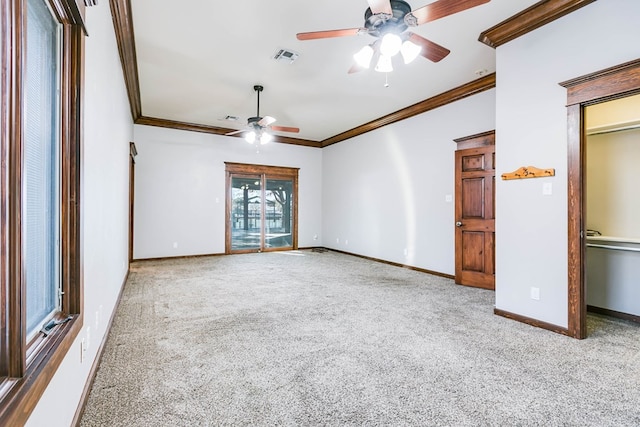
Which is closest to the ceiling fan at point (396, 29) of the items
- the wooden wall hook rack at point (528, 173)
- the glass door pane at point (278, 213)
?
the wooden wall hook rack at point (528, 173)

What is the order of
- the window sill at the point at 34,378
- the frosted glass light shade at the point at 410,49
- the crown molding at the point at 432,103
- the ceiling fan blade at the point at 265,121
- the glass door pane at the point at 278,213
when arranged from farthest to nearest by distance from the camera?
the glass door pane at the point at 278,213
the ceiling fan blade at the point at 265,121
the crown molding at the point at 432,103
the frosted glass light shade at the point at 410,49
the window sill at the point at 34,378

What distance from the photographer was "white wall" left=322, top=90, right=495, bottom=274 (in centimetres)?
Result: 532

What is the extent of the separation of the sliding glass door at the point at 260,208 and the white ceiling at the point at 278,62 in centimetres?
181

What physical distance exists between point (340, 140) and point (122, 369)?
694 cm

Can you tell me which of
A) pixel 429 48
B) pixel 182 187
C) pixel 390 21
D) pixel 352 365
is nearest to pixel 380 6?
pixel 390 21

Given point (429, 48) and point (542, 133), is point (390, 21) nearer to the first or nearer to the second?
point (429, 48)

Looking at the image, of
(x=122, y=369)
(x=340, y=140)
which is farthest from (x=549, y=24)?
(x=340, y=140)

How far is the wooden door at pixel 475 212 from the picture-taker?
457 centimetres

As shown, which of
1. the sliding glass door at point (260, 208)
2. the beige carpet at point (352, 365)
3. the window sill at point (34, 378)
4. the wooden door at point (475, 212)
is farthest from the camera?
the sliding glass door at point (260, 208)

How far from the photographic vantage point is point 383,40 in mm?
2713

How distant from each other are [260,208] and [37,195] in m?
6.97

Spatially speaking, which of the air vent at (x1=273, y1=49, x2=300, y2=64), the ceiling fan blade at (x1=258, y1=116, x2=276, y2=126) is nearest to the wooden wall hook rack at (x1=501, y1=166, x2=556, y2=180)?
the air vent at (x1=273, y1=49, x2=300, y2=64)

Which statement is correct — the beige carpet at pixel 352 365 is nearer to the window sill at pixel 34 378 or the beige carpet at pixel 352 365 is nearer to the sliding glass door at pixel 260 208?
the window sill at pixel 34 378

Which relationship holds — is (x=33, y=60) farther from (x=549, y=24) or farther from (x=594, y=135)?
(x=594, y=135)
